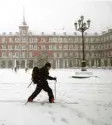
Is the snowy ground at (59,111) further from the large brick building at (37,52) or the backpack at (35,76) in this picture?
Result: the large brick building at (37,52)

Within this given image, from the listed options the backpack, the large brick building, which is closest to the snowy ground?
the backpack

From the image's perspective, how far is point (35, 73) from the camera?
4.08m

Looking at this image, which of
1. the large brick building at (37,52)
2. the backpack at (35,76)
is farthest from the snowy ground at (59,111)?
the large brick building at (37,52)

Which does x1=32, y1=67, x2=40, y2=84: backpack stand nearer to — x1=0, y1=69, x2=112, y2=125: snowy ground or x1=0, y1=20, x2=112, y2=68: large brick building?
x1=0, y1=69, x2=112, y2=125: snowy ground

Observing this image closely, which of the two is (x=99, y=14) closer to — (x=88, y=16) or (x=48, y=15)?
(x=88, y=16)

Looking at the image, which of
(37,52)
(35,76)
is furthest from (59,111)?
(37,52)

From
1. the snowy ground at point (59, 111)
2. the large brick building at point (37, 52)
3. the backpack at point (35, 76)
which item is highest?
the large brick building at point (37, 52)

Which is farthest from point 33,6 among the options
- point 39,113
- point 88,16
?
point 39,113

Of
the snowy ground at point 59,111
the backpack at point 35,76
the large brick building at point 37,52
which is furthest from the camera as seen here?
the large brick building at point 37,52

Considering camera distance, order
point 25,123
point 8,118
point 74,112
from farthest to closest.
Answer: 1. point 74,112
2. point 8,118
3. point 25,123

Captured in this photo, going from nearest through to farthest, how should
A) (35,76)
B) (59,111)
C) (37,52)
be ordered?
(59,111), (35,76), (37,52)

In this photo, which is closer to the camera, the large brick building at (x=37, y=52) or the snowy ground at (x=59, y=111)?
the snowy ground at (x=59, y=111)

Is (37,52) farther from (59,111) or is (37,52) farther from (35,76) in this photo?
(59,111)

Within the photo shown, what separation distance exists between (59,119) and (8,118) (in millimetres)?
675
